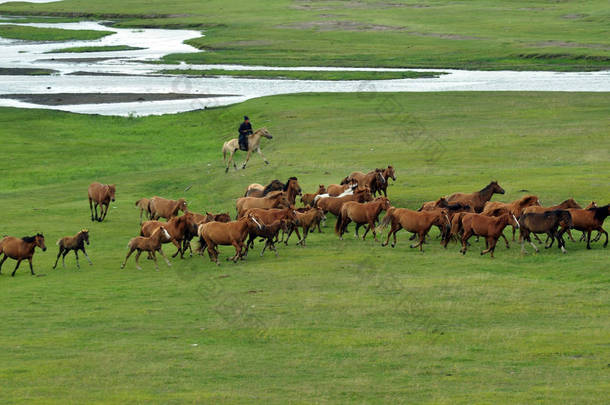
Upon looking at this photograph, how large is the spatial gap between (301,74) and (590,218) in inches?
2631

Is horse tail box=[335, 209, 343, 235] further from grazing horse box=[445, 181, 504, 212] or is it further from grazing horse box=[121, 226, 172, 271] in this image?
grazing horse box=[121, 226, 172, 271]

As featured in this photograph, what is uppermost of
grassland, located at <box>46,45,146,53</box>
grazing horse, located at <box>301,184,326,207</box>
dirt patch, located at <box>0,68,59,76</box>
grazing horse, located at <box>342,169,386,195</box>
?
grassland, located at <box>46,45,146,53</box>

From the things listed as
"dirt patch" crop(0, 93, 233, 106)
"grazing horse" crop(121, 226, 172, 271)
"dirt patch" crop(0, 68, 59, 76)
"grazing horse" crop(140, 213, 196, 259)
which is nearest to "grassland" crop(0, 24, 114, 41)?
"dirt patch" crop(0, 68, 59, 76)

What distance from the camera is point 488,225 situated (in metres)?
23.6

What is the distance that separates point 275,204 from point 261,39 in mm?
94903

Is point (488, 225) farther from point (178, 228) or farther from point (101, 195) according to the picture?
point (101, 195)

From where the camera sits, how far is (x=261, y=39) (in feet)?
396

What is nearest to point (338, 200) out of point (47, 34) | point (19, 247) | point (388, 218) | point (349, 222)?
point (349, 222)

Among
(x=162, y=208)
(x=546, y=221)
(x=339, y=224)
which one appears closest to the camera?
(x=546, y=221)

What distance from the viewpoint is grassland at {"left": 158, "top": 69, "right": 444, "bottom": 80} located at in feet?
276

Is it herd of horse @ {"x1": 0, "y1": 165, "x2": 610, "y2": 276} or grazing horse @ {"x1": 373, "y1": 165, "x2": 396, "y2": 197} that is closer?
herd of horse @ {"x1": 0, "y1": 165, "x2": 610, "y2": 276}

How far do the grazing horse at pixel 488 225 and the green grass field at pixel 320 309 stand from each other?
635 mm

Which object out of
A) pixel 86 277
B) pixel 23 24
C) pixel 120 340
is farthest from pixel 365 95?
pixel 23 24

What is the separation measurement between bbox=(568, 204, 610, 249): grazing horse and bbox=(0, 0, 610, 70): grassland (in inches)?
2581
